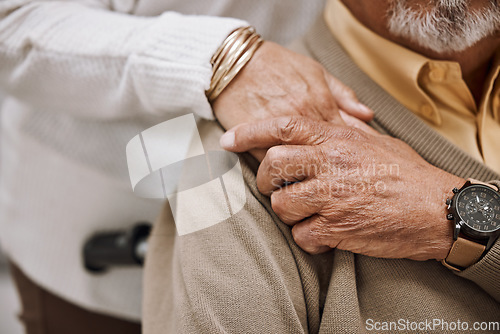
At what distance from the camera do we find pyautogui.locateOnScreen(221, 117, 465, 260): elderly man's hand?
0.65m

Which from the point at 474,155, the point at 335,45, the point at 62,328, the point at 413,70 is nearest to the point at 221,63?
the point at 335,45

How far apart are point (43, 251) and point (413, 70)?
1078 millimetres

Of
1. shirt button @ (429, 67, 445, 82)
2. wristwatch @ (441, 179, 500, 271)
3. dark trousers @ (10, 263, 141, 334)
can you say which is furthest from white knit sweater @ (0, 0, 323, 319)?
wristwatch @ (441, 179, 500, 271)

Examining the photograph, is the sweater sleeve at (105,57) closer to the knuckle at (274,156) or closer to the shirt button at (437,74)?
the knuckle at (274,156)

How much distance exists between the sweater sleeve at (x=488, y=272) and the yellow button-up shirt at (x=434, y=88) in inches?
7.1

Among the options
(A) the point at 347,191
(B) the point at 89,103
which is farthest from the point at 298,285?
(B) the point at 89,103

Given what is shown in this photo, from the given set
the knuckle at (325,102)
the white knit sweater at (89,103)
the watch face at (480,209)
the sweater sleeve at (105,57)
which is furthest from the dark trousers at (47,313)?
the watch face at (480,209)

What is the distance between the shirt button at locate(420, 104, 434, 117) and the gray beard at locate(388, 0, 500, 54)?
0.11m

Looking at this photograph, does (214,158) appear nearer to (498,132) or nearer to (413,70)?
(413,70)

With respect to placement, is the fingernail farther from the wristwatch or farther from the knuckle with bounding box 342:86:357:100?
the wristwatch

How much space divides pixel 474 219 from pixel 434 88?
0.31 meters

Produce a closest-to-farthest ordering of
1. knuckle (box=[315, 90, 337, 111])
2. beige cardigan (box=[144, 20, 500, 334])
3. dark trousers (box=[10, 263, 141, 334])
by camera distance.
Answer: beige cardigan (box=[144, 20, 500, 334])
knuckle (box=[315, 90, 337, 111])
dark trousers (box=[10, 263, 141, 334])

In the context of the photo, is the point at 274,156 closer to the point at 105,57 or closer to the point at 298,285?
the point at 298,285

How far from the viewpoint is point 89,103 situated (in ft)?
3.09
